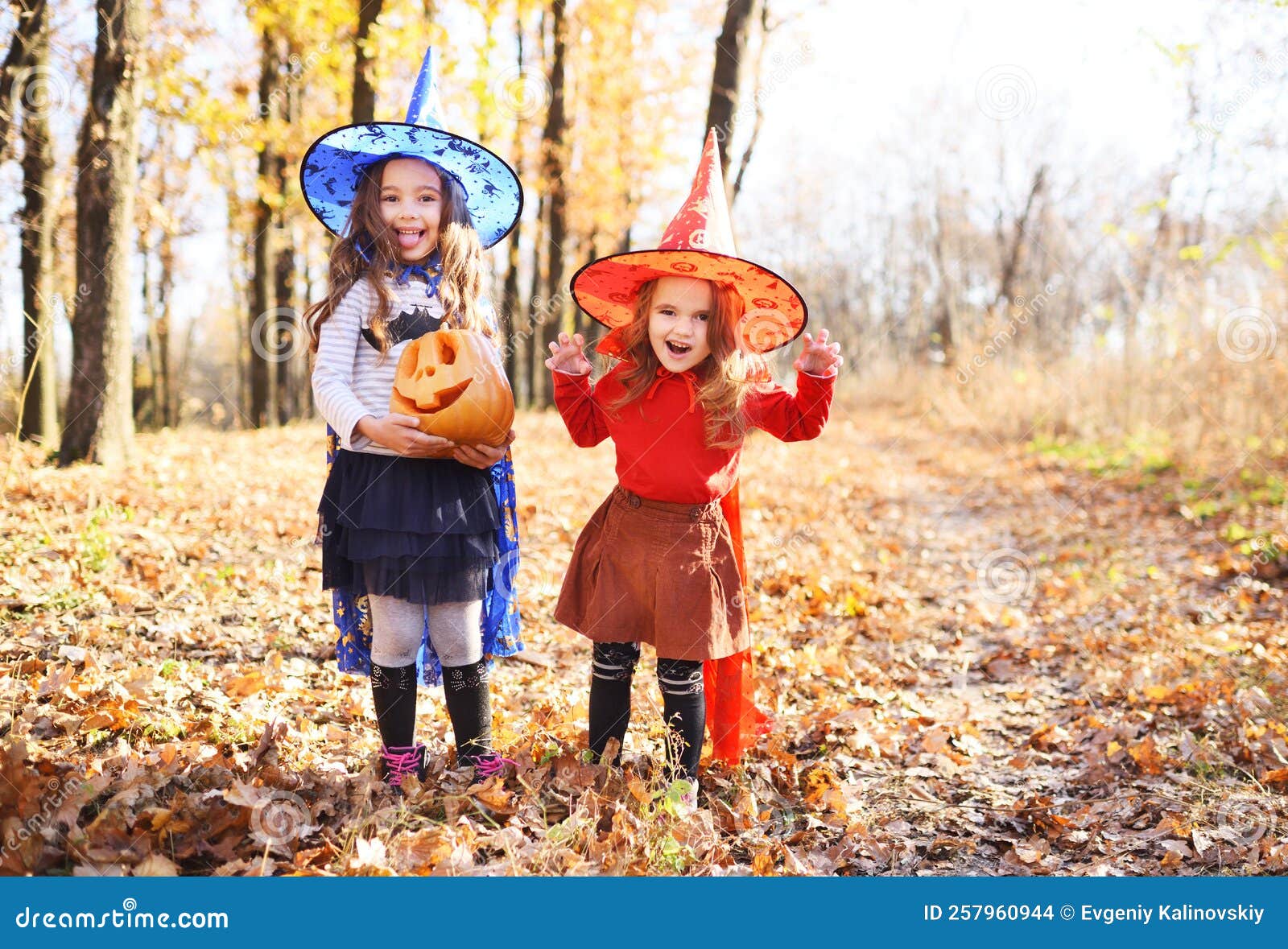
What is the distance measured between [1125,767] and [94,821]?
3.48 metres

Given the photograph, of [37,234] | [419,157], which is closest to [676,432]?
[419,157]

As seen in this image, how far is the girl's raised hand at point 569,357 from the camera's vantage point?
9.08 ft

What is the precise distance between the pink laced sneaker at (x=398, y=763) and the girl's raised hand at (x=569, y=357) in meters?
1.28

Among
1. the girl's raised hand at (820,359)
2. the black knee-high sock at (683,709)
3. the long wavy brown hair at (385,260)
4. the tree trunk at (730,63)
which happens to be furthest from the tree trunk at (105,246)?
the girl's raised hand at (820,359)

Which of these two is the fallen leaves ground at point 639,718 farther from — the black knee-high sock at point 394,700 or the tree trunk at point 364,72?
the tree trunk at point 364,72

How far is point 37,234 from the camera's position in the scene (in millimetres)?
9094

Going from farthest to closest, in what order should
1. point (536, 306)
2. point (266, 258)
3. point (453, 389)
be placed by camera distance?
point (536, 306) < point (266, 258) < point (453, 389)

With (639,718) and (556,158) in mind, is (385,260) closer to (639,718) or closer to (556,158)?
(639,718)

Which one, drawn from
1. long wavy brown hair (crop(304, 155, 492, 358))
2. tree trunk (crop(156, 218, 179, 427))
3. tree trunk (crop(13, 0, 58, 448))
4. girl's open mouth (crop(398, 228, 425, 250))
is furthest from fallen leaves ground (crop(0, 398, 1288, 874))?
tree trunk (crop(156, 218, 179, 427))

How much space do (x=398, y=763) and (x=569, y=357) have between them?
4.47 feet

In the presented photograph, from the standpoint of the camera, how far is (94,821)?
234 centimetres

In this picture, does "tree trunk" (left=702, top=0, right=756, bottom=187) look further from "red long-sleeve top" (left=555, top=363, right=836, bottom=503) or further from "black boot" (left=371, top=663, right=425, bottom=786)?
"black boot" (left=371, top=663, right=425, bottom=786)

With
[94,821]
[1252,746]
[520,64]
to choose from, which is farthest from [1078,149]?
[94,821]
